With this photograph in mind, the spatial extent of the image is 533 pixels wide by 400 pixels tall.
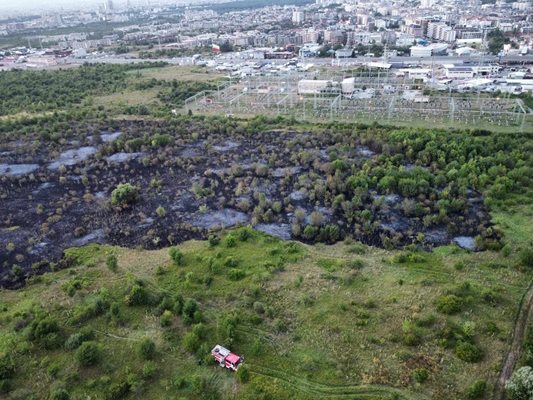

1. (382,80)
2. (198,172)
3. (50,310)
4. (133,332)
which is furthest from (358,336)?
(382,80)

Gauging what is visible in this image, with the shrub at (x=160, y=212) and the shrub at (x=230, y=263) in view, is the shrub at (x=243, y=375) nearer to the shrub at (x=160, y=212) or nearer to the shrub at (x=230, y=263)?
the shrub at (x=230, y=263)

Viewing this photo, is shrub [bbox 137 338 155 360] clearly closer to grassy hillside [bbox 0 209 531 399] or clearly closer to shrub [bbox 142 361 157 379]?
grassy hillside [bbox 0 209 531 399]

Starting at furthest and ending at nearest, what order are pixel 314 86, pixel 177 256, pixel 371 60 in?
pixel 371 60
pixel 314 86
pixel 177 256

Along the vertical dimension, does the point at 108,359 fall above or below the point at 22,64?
below

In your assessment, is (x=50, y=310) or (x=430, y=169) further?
(x=430, y=169)

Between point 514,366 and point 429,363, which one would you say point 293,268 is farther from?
point 514,366

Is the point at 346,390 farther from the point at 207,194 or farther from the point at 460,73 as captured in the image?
the point at 460,73

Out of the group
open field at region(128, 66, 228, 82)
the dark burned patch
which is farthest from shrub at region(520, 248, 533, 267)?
open field at region(128, 66, 228, 82)

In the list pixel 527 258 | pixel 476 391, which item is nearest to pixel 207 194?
pixel 527 258
